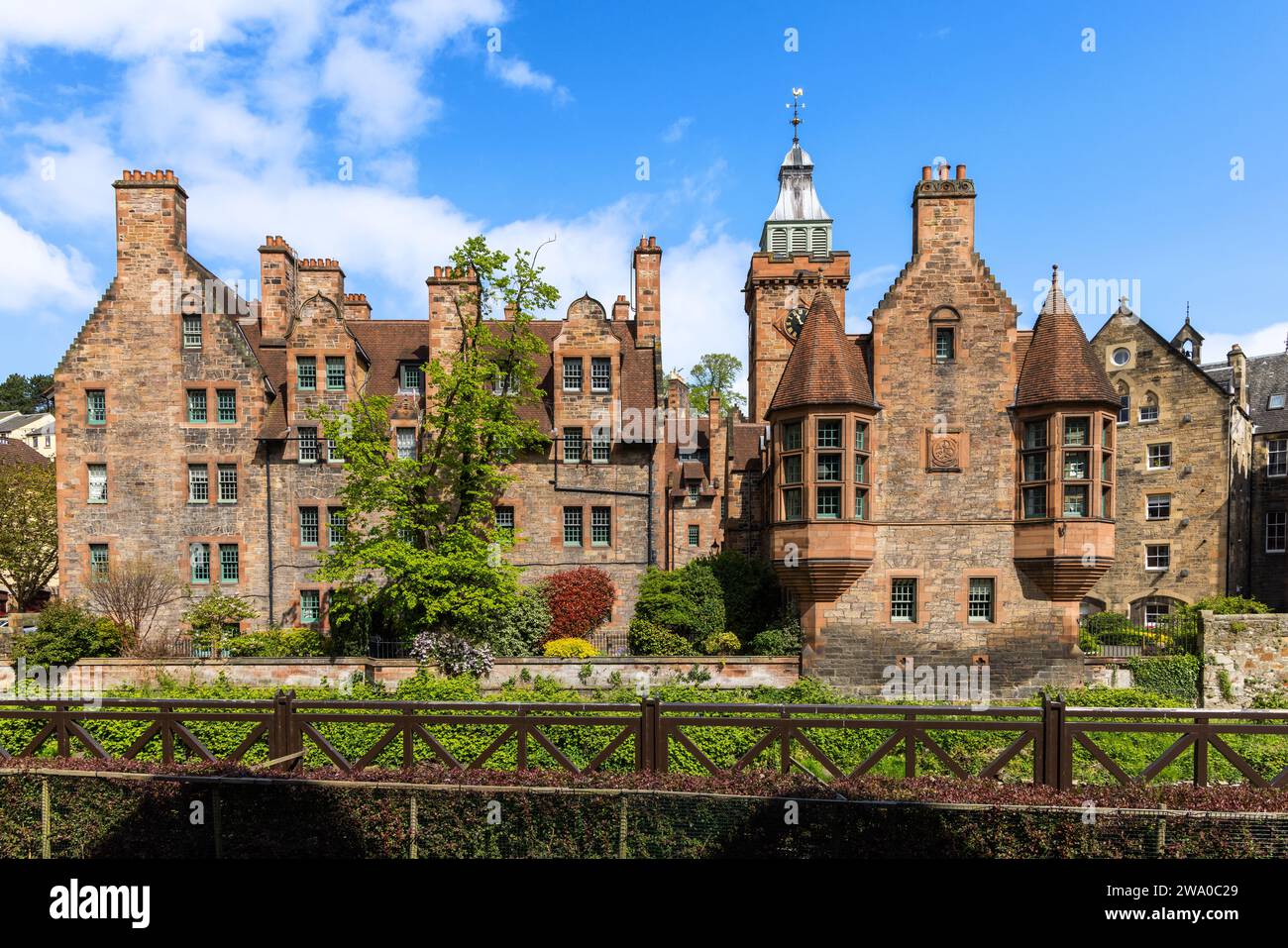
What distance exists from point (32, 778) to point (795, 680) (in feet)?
60.6

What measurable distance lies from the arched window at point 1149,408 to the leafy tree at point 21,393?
98.5 metres

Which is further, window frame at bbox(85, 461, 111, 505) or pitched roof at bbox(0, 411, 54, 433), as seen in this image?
pitched roof at bbox(0, 411, 54, 433)

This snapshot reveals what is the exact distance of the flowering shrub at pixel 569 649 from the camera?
79.8 ft

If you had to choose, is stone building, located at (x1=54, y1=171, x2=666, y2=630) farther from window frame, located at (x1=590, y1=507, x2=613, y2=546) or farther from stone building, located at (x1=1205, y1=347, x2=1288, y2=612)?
stone building, located at (x1=1205, y1=347, x2=1288, y2=612)

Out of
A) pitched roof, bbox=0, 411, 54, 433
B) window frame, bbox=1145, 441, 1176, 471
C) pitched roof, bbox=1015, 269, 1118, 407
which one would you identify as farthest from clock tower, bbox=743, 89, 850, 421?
pitched roof, bbox=0, 411, 54, 433

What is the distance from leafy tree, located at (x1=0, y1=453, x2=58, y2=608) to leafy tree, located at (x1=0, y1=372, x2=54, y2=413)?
59419mm

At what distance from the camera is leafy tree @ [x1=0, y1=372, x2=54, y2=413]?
82506 mm

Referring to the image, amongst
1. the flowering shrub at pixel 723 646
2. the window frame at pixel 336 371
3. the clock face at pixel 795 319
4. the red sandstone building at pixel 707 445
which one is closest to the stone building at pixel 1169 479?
the red sandstone building at pixel 707 445

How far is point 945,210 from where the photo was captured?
77.1 ft

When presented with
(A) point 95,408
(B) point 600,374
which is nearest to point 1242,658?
(B) point 600,374

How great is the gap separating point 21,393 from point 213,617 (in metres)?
82.9

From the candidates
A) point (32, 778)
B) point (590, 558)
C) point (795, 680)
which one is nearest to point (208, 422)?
point (590, 558)

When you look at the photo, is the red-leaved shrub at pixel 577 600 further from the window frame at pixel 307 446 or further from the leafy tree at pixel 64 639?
the leafy tree at pixel 64 639
